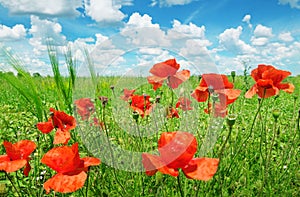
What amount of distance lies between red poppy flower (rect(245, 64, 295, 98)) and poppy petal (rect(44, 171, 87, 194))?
715 millimetres

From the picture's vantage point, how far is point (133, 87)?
1.32m

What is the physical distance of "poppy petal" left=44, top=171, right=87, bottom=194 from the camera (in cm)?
81

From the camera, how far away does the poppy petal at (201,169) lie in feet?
2.54

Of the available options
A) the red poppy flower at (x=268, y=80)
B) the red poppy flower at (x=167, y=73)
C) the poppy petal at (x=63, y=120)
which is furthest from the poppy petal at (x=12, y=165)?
the red poppy flower at (x=268, y=80)

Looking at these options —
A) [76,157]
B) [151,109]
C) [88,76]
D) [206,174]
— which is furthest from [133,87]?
[206,174]

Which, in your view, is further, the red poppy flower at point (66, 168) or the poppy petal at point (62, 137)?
the poppy petal at point (62, 137)

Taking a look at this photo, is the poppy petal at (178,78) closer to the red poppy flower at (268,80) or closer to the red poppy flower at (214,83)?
the red poppy flower at (214,83)

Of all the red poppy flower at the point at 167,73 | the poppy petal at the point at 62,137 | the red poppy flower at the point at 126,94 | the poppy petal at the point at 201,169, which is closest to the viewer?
the poppy petal at the point at 201,169

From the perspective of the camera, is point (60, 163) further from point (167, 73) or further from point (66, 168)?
point (167, 73)

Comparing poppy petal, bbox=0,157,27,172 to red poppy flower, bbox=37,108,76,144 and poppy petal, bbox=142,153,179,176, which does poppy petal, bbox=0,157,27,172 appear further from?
poppy petal, bbox=142,153,179,176

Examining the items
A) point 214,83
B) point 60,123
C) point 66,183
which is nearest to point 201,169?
point 66,183

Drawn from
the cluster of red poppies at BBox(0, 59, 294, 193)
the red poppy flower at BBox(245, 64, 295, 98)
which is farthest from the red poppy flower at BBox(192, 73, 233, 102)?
the red poppy flower at BBox(245, 64, 295, 98)

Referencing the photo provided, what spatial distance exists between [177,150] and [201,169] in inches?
2.7

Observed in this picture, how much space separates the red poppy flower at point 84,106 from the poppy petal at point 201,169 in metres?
0.59
